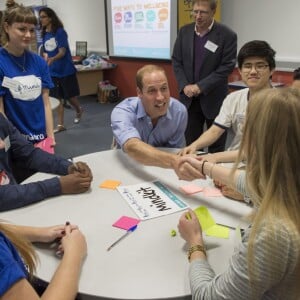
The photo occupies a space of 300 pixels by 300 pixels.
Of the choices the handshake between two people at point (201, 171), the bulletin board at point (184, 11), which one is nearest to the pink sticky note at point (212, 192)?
the handshake between two people at point (201, 171)

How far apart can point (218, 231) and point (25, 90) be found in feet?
5.60

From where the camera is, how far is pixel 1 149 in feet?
5.58

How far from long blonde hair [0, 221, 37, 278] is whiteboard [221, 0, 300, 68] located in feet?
12.8

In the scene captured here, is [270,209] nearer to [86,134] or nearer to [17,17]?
[17,17]

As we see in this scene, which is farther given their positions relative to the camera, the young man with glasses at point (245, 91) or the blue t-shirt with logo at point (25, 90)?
the blue t-shirt with logo at point (25, 90)

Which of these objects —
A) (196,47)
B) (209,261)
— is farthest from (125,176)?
(196,47)

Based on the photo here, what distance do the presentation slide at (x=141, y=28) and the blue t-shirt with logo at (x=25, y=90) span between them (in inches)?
130

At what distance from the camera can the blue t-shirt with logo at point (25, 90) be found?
7.57 feet

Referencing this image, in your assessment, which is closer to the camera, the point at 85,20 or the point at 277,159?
the point at 277,159

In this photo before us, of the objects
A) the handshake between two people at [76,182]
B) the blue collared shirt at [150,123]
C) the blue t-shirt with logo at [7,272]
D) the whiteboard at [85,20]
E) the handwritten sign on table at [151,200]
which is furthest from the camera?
the whiteboard at [85,20]

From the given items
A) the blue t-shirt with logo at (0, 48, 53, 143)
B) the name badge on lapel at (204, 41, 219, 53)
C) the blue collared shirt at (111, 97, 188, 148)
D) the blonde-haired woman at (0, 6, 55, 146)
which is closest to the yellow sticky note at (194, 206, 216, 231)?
the blue collared shirt at (111, 97, 188, 148)

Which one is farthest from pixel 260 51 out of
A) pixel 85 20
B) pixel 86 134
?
pixel 85 20

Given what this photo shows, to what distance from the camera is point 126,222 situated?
129cm

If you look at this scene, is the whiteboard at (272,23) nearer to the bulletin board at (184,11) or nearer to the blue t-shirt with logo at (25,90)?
the bulletin board at (184,11)
